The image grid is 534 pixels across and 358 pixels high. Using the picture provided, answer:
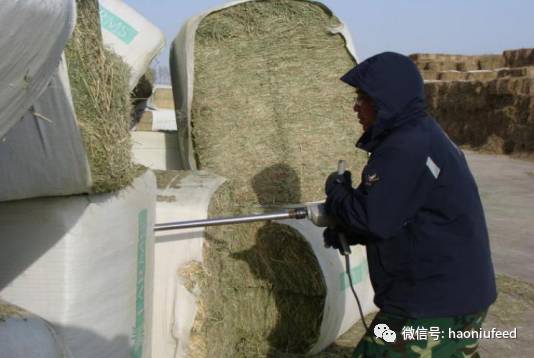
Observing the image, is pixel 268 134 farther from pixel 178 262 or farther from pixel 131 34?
pixel 178 262

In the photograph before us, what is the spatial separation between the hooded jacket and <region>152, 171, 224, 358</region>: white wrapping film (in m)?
0.96

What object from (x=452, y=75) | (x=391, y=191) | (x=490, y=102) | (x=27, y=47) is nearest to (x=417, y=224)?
(x=391, y=191)

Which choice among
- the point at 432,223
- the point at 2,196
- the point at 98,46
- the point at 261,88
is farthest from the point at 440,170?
the point at 261,88

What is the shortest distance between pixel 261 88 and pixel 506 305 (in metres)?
2.47

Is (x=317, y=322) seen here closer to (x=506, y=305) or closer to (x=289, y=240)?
(x=289, y=240)

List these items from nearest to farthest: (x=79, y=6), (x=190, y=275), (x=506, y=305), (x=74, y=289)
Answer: (x=79, y=6)
(x=74, y=289)
(x=190, y=275)
(x=506, y=305)

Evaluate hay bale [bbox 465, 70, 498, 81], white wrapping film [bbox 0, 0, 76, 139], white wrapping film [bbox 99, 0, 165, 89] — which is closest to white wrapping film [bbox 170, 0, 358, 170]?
white wrapping film [bbox 99, 0, 165, 89]

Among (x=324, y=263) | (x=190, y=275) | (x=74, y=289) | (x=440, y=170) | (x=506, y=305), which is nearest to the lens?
(x=74, y=289)

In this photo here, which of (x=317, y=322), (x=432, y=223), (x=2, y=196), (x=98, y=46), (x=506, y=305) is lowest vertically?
(x=506, y=305)

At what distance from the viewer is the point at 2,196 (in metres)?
2.20

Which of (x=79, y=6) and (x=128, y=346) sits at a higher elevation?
(x=79, y=6)

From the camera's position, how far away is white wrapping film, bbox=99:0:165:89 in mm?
4582

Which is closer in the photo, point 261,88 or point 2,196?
point 2,196

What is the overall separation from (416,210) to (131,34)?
2.76m
